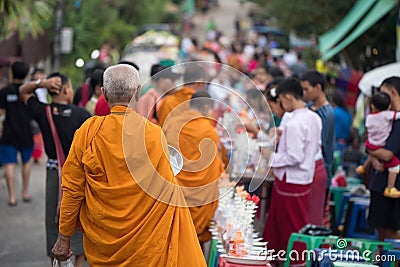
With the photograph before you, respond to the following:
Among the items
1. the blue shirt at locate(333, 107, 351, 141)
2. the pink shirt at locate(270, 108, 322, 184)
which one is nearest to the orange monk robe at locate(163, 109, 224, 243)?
the pink shirt at locate(270, 108, 322, 184)

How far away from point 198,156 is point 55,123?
1317 millimetres

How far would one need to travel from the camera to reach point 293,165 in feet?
25.6

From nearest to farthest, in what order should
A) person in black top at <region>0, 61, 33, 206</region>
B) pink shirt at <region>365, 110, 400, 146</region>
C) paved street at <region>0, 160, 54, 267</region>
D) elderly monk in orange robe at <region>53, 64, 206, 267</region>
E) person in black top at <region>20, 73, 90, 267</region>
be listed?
elderly monk in orange robe at <region>53, 64, 206, 267</region>, person in black top at <region>20, 73, 90, 267</region>, pink shirt at <region>365, 110, 400, 146</region>, paved street at <region>0, 160, 54, 267</region>, person in black top at <region>0, 61, 33, 206</region>

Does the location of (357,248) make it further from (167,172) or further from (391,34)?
(391,34)

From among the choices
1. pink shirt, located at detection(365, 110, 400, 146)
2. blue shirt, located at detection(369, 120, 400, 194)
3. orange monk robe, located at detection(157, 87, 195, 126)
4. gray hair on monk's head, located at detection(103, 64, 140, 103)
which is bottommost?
blue shirt, located at detection(369, 120, 400, 194)

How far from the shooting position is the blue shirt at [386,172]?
7.32 meters

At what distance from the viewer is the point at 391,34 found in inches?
555

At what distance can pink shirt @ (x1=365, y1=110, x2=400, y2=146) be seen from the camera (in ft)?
24.8

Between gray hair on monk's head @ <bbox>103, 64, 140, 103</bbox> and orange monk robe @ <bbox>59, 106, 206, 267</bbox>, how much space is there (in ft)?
0.25

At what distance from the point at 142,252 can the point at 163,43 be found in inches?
714

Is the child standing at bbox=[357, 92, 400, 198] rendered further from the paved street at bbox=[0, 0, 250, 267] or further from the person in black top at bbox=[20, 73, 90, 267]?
the paved street at bbox=[0, 0, 250, 267]

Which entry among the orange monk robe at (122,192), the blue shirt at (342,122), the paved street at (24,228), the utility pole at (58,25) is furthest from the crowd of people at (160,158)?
the utility pole at (58,25)

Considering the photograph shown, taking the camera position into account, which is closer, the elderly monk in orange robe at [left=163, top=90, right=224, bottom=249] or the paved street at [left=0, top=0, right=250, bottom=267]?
Answer: the elderly monk in orange robe at [left=163, top=90, right=224, bottom=249]

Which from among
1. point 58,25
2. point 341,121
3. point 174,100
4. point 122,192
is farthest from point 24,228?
point 58,25
